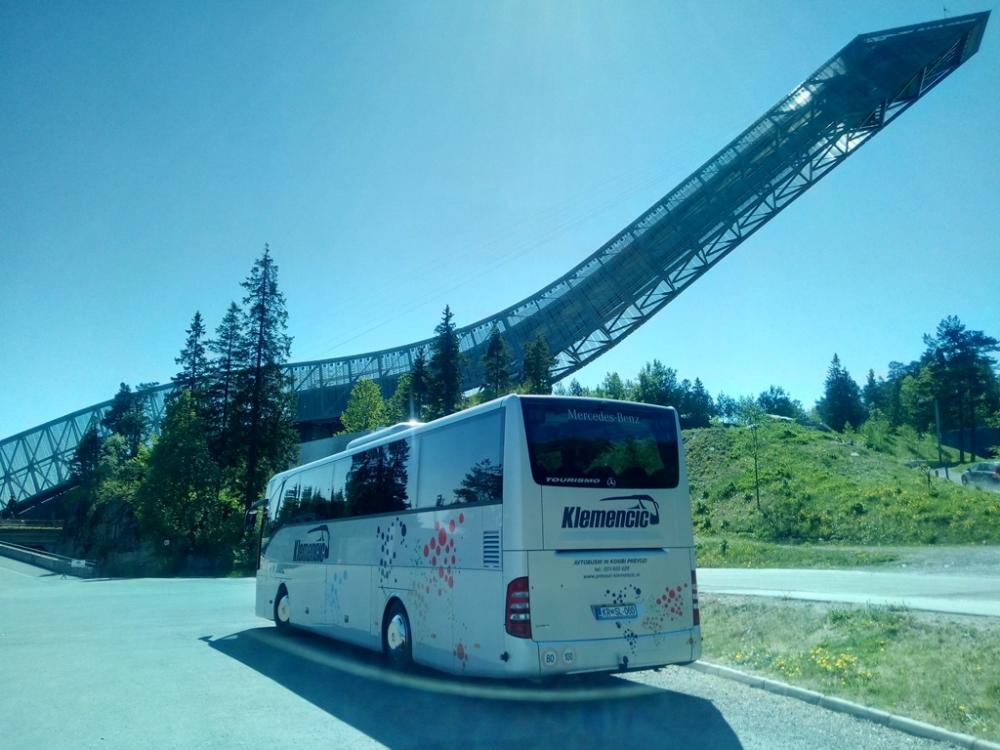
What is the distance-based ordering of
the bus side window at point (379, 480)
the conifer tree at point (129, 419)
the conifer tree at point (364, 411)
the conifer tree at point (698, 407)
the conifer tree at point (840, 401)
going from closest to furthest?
1. the bus side window at point (379, 480)
2. the conifer tree at point (364, 411)
3. the conifer tree at point (698, 407)
4. the conifer tree at point (129, 419)
5. the conifer tree at point (840, 401)

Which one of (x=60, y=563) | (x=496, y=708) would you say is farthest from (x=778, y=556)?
(x=60, y=563)

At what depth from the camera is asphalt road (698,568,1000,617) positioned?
11586 mm

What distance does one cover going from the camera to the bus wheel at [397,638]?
9445 millimetres

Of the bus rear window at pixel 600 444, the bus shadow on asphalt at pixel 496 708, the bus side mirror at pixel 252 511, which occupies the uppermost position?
the bus rear window at pixel 600 444

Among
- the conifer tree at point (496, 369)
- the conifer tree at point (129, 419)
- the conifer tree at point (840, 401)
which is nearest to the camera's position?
the conifer tree at point (496, 369)

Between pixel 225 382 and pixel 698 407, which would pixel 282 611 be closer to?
pixel 225 382

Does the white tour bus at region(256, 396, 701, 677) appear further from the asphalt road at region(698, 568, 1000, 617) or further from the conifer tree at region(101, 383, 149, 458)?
the conifer tree at region(101, 383, 149, 458)

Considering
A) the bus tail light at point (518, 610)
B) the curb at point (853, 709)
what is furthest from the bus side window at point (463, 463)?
the curb at point (853, 709)

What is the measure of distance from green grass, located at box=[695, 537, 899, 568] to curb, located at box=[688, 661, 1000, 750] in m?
14.9

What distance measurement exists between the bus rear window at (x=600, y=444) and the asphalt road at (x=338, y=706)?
2369 millimetres

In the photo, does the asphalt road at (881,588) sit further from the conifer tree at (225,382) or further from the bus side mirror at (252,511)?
the conifer tree at (225,382)

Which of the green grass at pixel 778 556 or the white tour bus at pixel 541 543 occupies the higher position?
the white tour bus at pixel 541 543

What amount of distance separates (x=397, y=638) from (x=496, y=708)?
2216mm

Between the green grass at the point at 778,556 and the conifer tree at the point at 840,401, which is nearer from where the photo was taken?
the green grass at the point at 778,556
